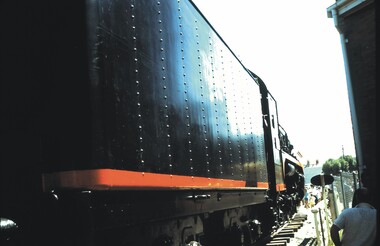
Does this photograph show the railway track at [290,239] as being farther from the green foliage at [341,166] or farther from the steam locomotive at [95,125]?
the green foliage at [341,166]

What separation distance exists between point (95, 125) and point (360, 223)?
9.38ft

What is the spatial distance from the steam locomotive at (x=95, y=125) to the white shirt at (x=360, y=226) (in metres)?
1.57

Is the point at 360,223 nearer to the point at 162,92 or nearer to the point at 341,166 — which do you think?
the point at 162,92

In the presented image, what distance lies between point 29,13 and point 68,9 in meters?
0.30

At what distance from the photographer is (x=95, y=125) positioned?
2.46 meters

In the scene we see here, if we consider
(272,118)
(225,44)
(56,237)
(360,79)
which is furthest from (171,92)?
(360,79)

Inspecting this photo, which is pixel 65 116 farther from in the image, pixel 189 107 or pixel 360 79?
pixel 360 79

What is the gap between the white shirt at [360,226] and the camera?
3.76 metres

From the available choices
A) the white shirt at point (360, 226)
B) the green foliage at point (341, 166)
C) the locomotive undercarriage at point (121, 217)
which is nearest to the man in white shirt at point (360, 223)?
the white shirt at point (360, 226)

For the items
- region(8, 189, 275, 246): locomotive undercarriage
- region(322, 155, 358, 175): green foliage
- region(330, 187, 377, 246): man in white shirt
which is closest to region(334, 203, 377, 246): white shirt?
region(330, 187, 377, 246): man in white shirt

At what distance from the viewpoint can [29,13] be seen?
2602 millimetres

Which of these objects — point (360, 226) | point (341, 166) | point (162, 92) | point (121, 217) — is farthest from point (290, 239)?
point (341, 166)

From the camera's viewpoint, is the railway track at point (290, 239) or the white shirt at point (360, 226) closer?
the white shirt at point (360, 226)

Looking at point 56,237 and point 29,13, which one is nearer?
point 56,237
